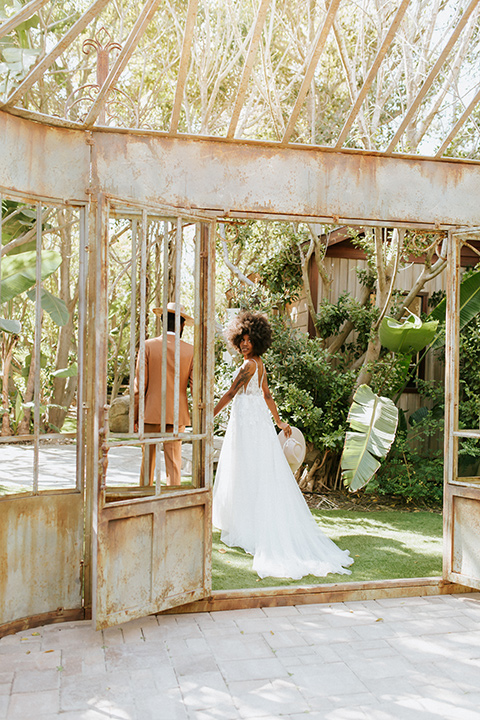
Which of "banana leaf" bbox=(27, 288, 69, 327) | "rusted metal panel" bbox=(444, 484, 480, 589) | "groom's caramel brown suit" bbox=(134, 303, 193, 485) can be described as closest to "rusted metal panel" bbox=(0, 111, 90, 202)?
"banana leaf" bbox=(27, 288, 69, 327)

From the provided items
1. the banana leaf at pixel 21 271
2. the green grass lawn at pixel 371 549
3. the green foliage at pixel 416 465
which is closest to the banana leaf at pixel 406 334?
the green foliage at pixel 416 465

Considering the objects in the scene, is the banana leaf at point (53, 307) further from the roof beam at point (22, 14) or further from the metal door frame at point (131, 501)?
the roof beam at point (22, 14)

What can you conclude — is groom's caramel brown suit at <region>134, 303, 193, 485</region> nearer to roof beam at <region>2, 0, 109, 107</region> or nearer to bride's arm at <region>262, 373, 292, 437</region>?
bride's arm at <region>262, 373, 292, 437</region>

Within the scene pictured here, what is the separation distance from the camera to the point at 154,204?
4.11 meters

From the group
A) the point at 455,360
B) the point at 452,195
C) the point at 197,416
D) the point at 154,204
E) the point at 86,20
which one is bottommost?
the point at 197,416

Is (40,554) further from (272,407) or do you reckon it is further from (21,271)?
(272,407)

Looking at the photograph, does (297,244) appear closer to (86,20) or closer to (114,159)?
(114,159)

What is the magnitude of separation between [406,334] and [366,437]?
148 cm

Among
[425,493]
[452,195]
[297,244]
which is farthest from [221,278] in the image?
[452,195]

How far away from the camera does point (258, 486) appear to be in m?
5.81

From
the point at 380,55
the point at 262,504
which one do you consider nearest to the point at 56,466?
the point at 262,504

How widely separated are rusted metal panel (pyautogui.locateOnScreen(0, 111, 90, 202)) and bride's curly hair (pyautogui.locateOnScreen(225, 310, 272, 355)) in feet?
7.38

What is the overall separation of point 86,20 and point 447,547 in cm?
439

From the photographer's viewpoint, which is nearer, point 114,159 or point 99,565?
point 99,565
